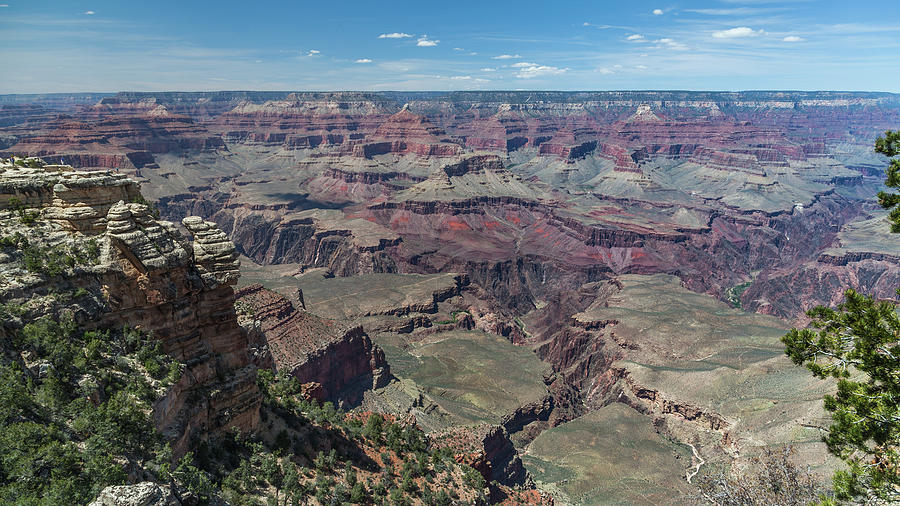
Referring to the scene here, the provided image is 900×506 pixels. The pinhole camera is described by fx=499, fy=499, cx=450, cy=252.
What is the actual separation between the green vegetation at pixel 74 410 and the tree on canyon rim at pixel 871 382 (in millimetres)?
22678

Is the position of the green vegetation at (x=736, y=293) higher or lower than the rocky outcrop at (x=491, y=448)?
lower

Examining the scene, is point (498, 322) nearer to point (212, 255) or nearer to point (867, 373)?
point (212, 255)

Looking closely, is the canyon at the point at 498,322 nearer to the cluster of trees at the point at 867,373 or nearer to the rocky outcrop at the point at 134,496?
the rocky outcrop at the point at 134,496

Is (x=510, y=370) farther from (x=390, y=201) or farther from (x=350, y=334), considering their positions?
(x=390, y=201)

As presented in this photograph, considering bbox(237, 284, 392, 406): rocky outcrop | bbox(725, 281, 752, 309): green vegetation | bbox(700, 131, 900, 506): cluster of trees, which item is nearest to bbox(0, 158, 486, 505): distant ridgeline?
bbox(700, 131, 900, 506): cluster of trees

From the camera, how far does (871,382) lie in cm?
1730

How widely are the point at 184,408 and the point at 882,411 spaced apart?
88.1 ft

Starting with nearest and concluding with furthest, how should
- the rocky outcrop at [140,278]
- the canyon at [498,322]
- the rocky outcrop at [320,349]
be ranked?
1. the rocky outcrop at [140,278]
2. the canyon at [498,322]
3. the rocky outcrop at [320,349]

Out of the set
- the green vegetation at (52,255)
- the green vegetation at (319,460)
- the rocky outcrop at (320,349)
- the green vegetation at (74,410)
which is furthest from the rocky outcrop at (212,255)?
the rocky outcrop at (320,349)

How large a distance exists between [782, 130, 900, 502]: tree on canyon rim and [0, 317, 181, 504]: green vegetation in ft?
74.4

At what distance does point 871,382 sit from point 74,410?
90.0ft

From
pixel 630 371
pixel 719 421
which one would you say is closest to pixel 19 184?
pixel 719 421

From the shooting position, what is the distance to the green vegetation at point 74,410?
13.8 m

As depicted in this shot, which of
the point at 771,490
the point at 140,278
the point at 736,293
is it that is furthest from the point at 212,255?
the point at 736,293
